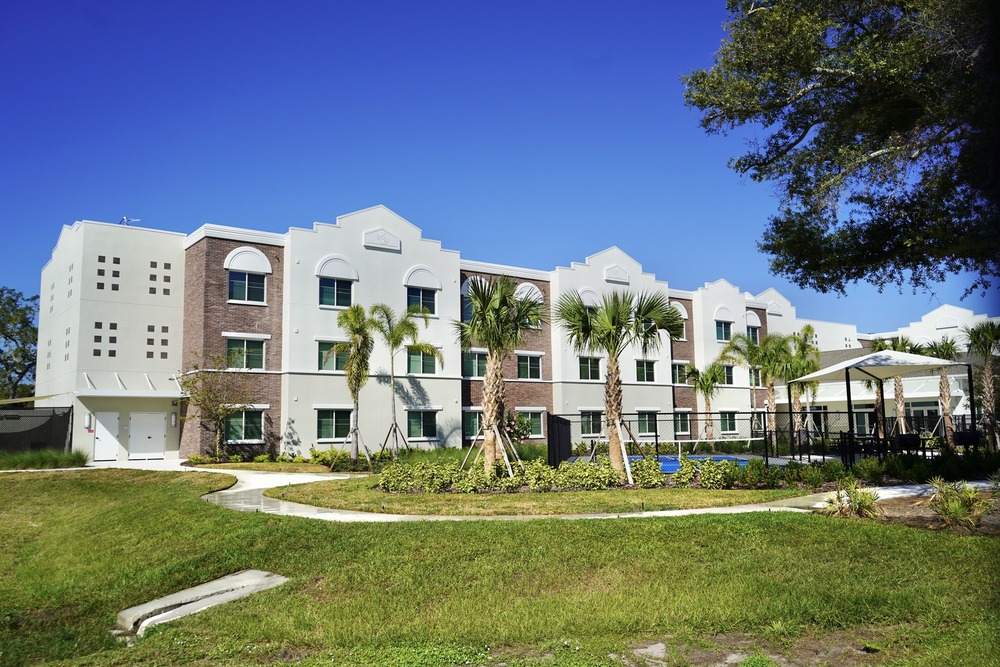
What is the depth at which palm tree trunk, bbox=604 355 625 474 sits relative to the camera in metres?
18.1

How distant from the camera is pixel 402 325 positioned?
30.8 meters

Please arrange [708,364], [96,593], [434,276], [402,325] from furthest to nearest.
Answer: [708,364] → [434,276] → [402,325] → [96,593]

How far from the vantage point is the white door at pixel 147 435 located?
31.1m

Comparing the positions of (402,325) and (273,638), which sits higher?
(402,325)

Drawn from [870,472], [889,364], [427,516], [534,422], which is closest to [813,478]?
[870,472]

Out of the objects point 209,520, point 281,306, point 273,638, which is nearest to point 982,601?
point 273,638

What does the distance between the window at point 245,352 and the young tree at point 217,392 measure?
115 mm

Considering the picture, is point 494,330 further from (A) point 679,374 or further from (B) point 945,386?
(A) point 679,374

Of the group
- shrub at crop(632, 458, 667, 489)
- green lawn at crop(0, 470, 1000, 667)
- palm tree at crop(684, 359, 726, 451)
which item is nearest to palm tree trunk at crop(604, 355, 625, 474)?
shrub at crop(632, 458, 667, 489)

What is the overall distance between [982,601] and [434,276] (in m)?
29.6

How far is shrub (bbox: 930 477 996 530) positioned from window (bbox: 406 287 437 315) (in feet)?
83.0

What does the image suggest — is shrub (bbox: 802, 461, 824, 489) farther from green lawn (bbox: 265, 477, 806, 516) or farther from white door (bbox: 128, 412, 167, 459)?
white door (bbox: 128, 412, 167, 459)

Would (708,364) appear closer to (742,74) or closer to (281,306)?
(281,306)

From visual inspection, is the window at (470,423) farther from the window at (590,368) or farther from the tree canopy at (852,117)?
the tree canopy at (852,117)
